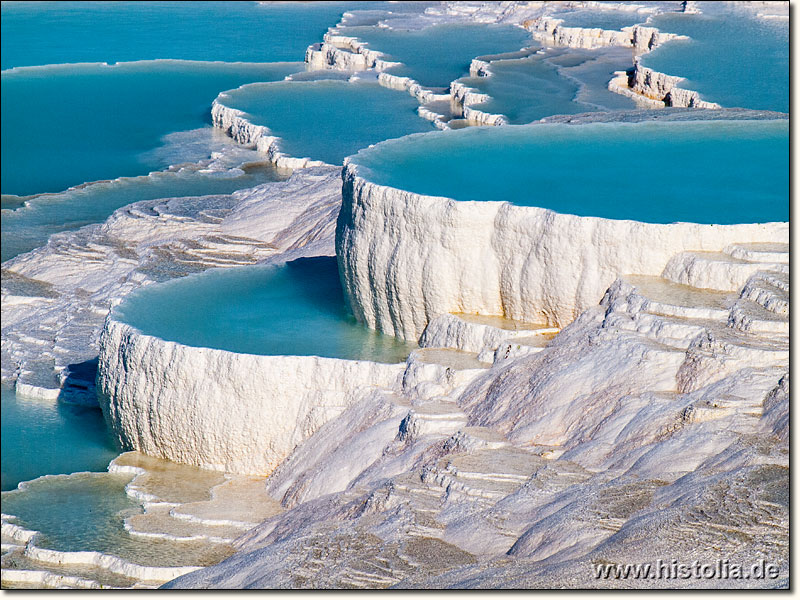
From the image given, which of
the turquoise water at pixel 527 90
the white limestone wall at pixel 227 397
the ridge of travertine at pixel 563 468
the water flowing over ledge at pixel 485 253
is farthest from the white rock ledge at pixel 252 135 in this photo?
the ridge of travertine at pixel 563 468

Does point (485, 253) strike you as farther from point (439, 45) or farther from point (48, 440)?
point (439, 45)

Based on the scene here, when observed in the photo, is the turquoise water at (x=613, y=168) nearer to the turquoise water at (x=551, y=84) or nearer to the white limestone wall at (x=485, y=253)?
the white limestone wall at (x=485, y=253)

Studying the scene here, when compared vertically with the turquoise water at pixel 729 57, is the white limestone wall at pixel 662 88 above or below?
below

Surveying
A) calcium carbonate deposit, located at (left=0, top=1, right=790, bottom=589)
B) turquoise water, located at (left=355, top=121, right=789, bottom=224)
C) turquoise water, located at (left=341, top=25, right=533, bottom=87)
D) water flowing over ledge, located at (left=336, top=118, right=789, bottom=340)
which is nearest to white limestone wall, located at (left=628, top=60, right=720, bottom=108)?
calcium carbonate deposit, located at (left=0, top=1, right=790, bottom=589)

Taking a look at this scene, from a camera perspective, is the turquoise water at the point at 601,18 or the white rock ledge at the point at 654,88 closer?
the white rock ledge at the point at 654,88

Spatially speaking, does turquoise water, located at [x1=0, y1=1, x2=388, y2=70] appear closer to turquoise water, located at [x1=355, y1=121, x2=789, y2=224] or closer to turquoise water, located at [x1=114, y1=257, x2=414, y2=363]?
turquoise water, located at [x1=355, y1=121, x2=789, y2=224]

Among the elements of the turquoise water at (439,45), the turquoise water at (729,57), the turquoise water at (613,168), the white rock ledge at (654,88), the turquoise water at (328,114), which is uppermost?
the turquoise water at (613,168)

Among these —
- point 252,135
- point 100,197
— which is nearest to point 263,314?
point 100,197

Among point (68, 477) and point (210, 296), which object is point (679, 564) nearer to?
point (68, 477)
